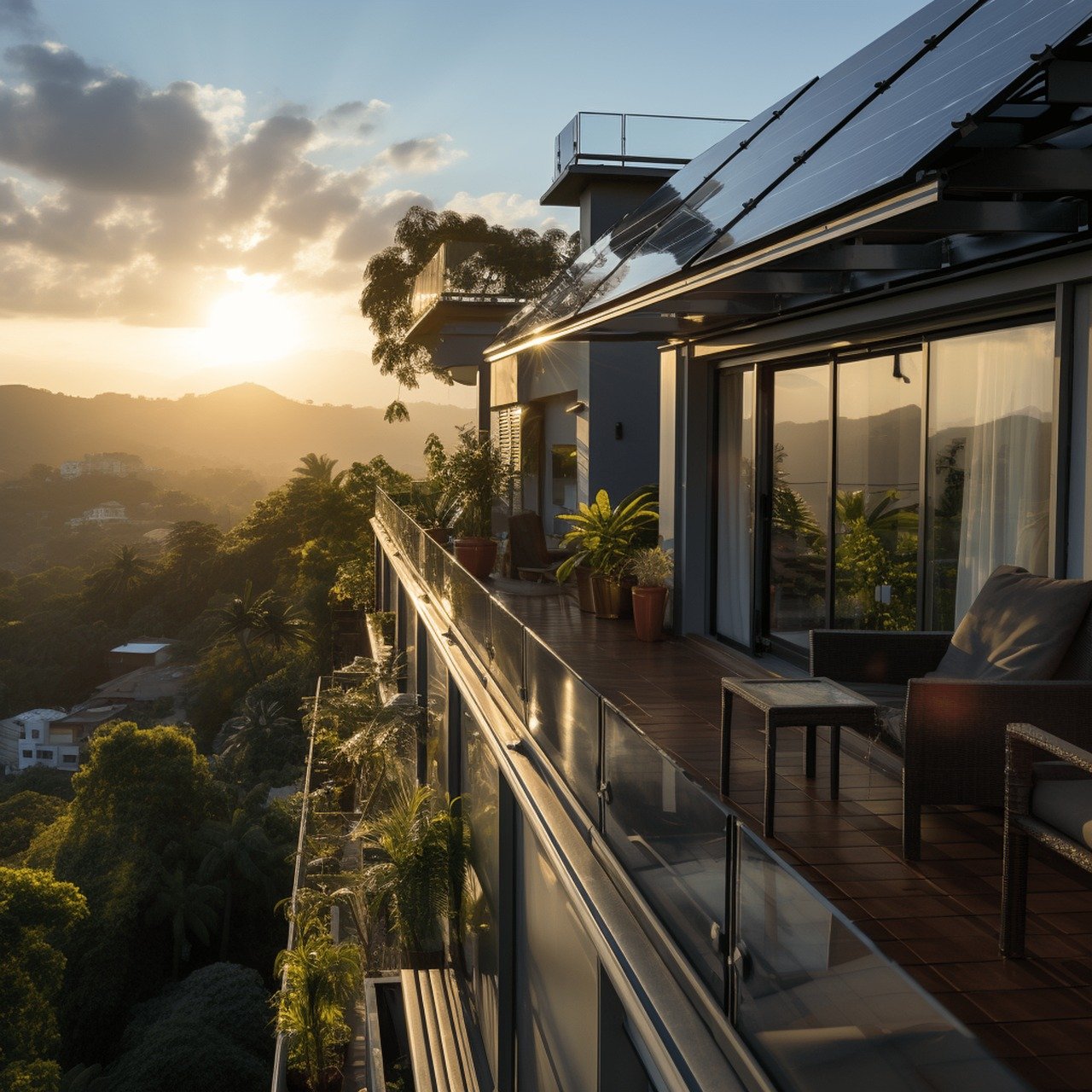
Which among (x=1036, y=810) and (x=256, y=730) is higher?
(x=1036, y=810)

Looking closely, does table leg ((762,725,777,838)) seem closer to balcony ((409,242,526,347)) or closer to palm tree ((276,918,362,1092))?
palm tree ((276,918,362,1092))

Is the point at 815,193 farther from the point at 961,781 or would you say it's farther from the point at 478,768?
the point at 478,768

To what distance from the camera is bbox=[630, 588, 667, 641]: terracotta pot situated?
1095cm

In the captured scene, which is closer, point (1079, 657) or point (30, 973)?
point (1079, 657)

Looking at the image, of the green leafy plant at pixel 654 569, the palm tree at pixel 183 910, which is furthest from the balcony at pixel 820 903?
the palm tree at pixel 183 910

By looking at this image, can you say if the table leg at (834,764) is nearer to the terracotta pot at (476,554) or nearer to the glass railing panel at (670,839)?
the glass railing panel at (670,839)

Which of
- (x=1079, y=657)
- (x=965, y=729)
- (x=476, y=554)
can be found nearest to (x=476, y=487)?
(x=476, y=554)

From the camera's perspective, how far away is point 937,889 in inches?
180

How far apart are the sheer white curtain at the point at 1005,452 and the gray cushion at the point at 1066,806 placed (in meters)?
2.50

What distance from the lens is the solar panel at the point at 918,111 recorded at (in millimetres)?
4695

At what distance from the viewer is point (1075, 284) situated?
5664 millimetres

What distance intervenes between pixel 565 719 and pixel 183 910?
41459 mm

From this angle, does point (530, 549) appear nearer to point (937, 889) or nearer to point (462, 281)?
point (462, 281)

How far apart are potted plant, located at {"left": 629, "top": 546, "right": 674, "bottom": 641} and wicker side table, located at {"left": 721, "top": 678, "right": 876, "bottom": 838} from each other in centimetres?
514
